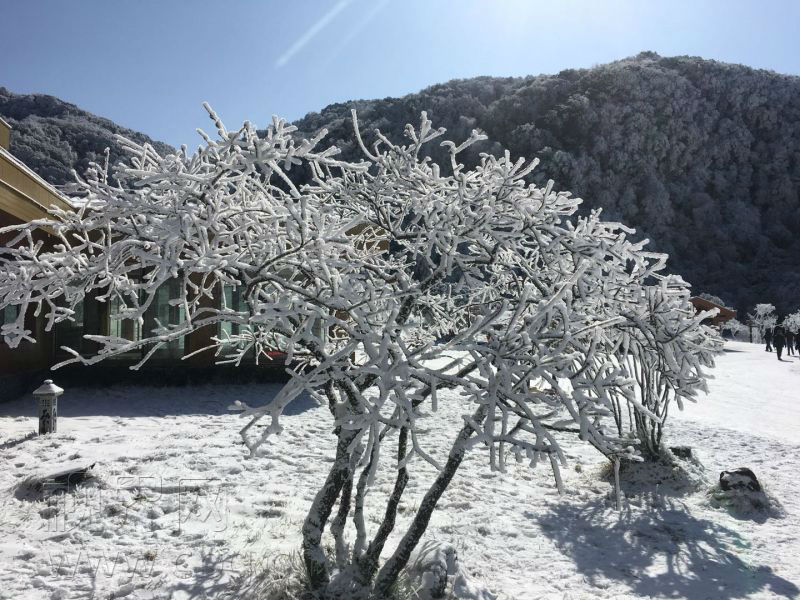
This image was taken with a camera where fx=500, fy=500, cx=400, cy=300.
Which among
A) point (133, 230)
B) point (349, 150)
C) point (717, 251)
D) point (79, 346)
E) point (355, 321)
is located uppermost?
point (349, 150)

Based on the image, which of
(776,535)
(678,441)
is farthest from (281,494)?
(678,441)

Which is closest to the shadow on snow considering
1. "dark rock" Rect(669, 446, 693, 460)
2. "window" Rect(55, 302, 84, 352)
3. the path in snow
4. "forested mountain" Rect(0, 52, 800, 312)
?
"dark rock" Rect(669, 446, 693, 460)

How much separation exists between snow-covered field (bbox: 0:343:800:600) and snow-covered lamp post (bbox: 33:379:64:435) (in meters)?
A: 0.31

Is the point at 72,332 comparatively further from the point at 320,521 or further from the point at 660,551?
→ the point at 660,551

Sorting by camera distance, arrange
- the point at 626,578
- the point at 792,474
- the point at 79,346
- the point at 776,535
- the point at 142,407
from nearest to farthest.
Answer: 1. the point at 626,578
2. the point at 776,535
3. the point at 792,474
4. the point at 142,407
5. the point at 79,346

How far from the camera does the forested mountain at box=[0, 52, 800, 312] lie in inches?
2547

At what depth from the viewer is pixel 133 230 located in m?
2.66

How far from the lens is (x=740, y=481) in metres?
5.92

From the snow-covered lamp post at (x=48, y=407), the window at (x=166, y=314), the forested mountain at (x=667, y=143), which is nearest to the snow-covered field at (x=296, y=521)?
the snow-covered lamp post at (x=48, y=407)

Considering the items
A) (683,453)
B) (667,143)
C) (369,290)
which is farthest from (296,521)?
(667,143)

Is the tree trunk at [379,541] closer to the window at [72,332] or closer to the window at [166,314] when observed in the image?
the window at [166,314]

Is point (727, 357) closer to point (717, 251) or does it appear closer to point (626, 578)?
point (626, 578)

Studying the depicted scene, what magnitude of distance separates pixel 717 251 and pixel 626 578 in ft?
246

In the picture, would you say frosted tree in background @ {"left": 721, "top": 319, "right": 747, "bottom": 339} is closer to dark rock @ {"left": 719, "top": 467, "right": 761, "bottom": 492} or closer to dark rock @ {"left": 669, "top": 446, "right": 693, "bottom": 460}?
dark rock @ {"left": 669, "top": 446, "right": 693, "bottom": 460}
